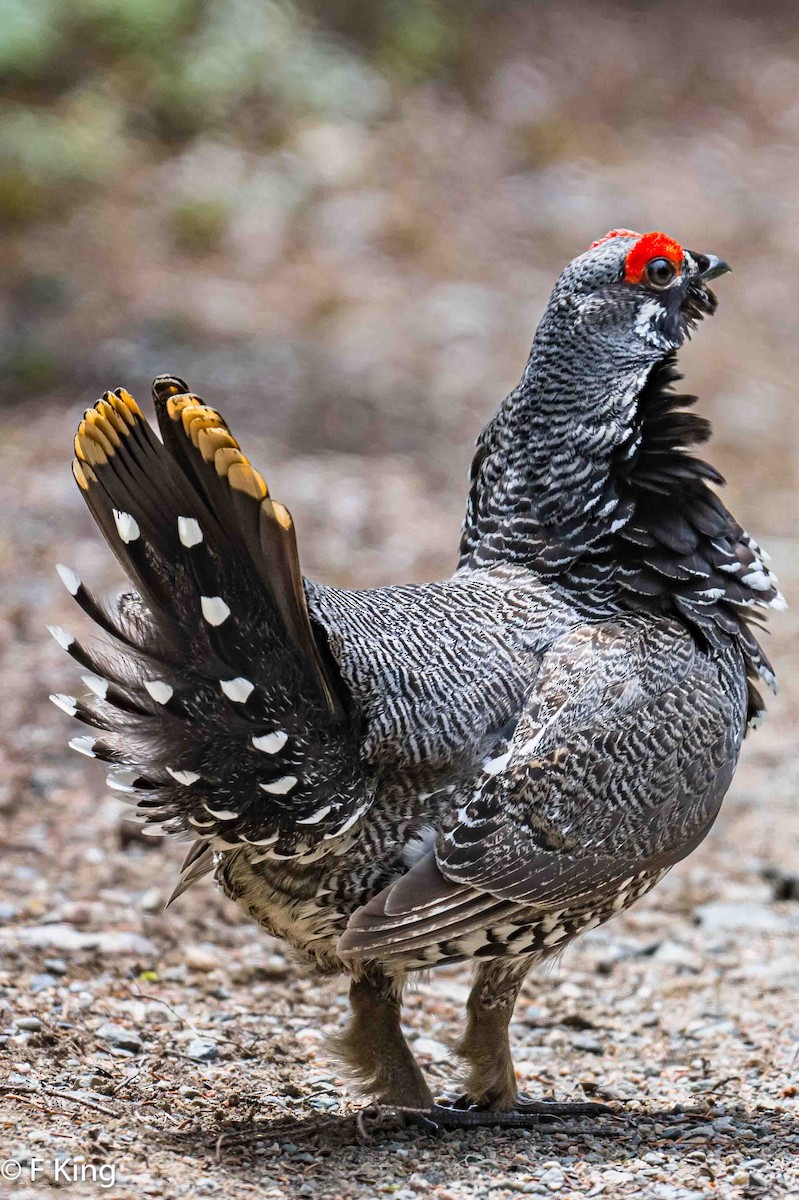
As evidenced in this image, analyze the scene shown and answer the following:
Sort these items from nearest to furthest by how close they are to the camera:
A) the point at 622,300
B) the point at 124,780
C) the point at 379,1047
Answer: the point at 124,780
the point at 379,1047
the point at 622,300

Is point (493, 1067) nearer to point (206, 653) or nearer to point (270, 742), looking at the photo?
point (270, 742)

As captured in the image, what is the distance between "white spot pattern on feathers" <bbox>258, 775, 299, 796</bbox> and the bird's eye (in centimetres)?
242

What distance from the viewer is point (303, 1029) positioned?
5402mm

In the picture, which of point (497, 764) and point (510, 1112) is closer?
point (497, 764)

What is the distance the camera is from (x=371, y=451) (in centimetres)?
1156

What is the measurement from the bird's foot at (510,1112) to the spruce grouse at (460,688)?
13 millimetres

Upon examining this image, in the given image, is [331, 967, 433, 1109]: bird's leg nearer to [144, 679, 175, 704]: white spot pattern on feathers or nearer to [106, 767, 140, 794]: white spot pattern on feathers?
[106, 767, 140, 794]: white spot pattern on feathers

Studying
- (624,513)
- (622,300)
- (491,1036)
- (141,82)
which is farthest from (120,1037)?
(141,82)

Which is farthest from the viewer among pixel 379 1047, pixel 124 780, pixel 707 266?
pixel 707 266

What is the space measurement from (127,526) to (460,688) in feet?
3.94

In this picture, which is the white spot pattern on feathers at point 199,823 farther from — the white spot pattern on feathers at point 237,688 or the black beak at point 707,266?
the black beak at point 707,266

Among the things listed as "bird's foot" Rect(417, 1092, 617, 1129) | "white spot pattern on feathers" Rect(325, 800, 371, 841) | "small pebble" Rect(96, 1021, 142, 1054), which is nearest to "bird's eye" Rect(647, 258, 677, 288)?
"white spot pattern on feathers" Rect(325, 800, 371, 841)

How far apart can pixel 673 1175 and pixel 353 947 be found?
1.19 meters

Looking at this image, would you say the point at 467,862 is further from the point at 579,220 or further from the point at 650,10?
the point at 650,10
